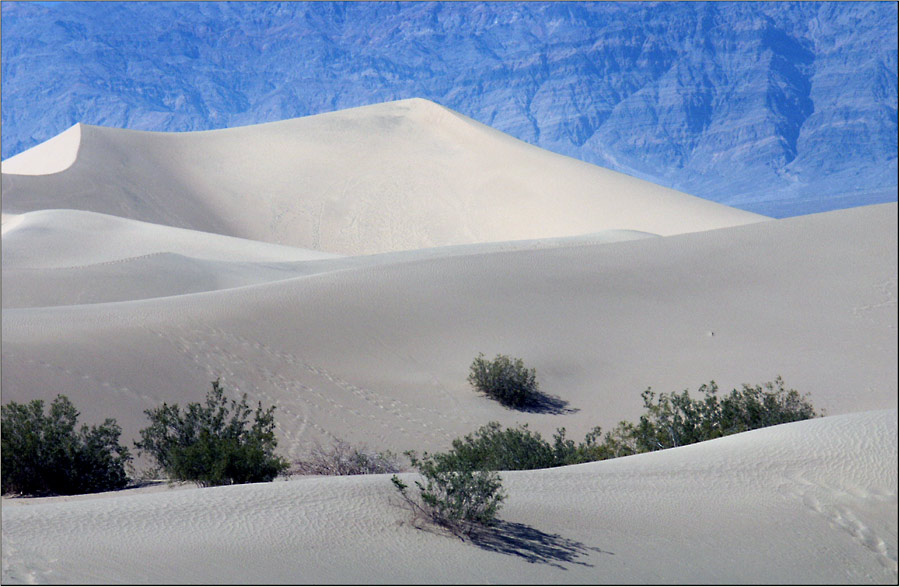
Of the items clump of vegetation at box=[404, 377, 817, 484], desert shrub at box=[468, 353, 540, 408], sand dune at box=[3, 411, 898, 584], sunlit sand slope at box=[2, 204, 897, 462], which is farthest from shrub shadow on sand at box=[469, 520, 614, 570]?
desert shrub at box=[468, 353, 540, 408]

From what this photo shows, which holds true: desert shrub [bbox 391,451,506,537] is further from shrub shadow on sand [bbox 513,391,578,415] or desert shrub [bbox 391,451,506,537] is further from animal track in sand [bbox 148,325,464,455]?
shrub shadow on sand [bbox 513,391,578,415]

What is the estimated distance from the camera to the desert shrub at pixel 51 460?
8.61m

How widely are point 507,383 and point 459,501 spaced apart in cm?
818

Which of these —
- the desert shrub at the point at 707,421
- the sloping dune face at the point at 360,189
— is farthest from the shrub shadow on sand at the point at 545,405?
the sloping dune face at the point at 360,189

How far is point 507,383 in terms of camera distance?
1415 centimetres

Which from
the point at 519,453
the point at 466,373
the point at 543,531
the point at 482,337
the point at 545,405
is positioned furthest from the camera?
the point at 482,337

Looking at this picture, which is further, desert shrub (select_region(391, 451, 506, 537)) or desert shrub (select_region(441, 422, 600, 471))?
desert shrub (select_region(441, 422, 600, 471))

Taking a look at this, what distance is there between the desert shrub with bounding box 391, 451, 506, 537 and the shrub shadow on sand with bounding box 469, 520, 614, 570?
0.09 m

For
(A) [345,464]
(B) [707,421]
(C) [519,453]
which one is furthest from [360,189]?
(A) [345,464]

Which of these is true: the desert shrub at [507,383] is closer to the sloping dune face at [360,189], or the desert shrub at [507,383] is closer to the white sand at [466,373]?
the white sand at [466,373]

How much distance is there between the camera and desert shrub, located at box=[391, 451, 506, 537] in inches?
237

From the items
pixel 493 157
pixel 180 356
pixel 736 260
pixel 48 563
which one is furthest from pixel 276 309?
pixel 493 157

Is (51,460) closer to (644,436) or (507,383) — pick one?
(644,436)

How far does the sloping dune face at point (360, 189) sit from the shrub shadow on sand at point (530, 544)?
37.7 metres
